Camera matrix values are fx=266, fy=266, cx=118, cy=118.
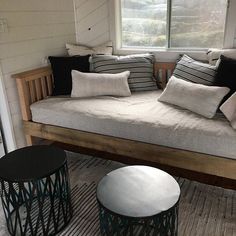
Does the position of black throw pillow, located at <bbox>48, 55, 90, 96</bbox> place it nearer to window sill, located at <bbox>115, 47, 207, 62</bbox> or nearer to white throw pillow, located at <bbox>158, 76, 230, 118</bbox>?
window sill, located at <bbox>115, 47, 207, 62</bbox>

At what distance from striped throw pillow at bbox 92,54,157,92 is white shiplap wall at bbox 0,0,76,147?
0.50m

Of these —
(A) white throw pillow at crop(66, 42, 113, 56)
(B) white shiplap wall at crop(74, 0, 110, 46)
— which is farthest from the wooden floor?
(B) white shiplap wall at crop(74, 0, 110, 46)

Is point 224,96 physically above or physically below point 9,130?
above

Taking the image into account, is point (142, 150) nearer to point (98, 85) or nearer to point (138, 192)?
point (138, 192)

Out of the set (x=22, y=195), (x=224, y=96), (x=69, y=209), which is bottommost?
(x=69, y=209)

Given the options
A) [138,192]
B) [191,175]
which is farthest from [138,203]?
[191,175]

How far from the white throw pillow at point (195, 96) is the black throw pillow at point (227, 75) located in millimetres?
85

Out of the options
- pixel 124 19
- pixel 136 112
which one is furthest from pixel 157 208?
pixel 124 19

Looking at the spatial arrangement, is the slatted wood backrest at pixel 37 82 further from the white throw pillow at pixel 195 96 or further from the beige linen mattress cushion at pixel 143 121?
the white throw pillow at pixel 195 96

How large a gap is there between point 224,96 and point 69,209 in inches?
52.2

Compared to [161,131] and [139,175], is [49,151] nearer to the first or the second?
[139,175]

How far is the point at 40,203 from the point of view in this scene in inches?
58.7

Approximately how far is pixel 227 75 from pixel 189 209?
1.02m

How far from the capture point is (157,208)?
3.94ft
